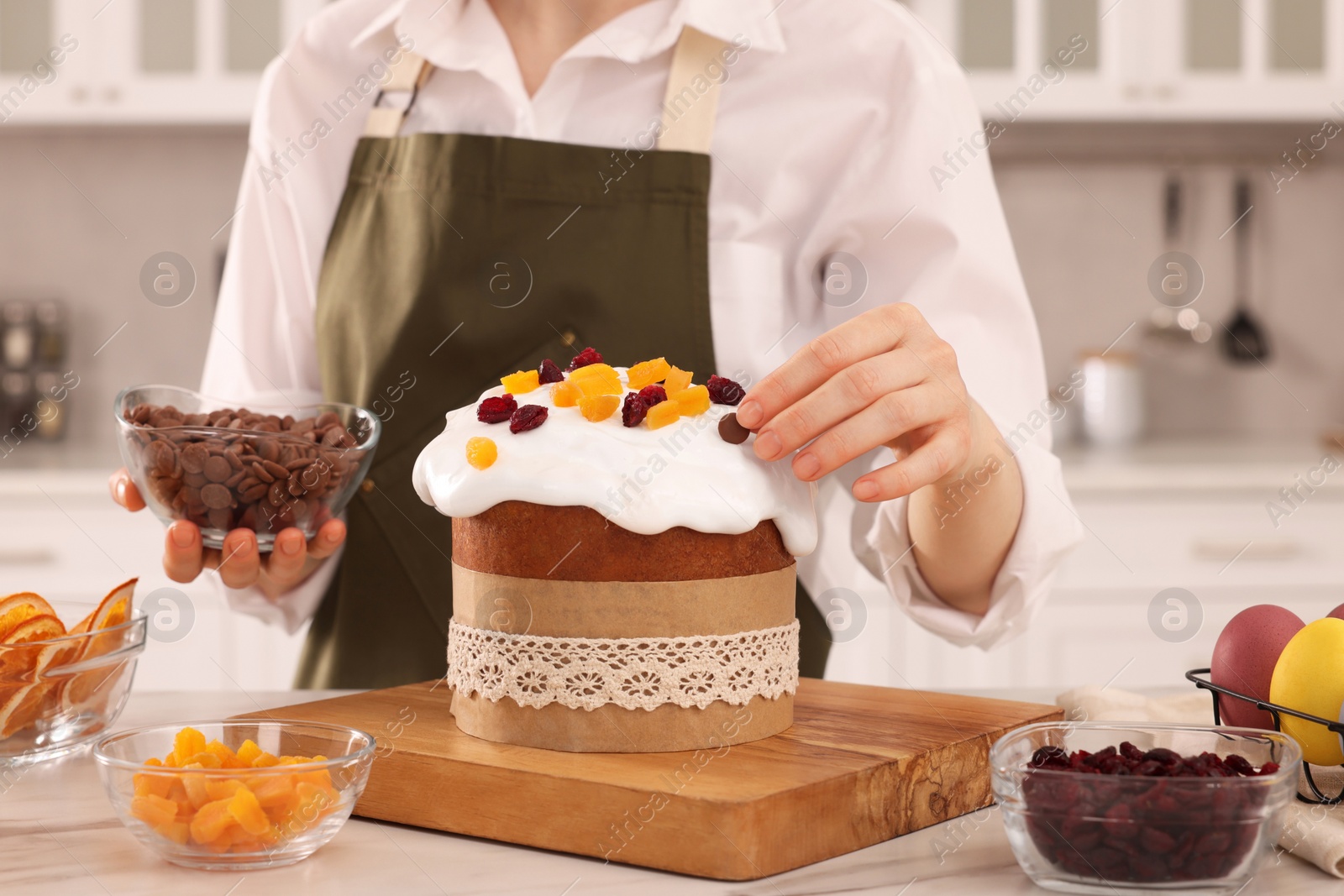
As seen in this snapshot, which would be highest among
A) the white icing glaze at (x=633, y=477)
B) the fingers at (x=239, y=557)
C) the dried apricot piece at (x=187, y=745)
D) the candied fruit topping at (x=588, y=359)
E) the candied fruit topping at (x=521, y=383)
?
the candied fruit topping at (x=588, y=359)

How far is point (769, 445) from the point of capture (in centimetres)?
76

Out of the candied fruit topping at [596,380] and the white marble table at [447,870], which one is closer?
the white marble table at [447,870]

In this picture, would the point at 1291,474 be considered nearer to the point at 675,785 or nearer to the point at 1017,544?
the point at 1017,544

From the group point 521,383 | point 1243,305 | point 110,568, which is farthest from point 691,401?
point 1243,305

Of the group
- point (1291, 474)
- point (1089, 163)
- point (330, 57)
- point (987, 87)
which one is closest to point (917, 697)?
point (330, 57)

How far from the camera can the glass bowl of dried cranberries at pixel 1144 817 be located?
569 mm

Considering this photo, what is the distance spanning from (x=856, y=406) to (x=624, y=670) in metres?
0.21

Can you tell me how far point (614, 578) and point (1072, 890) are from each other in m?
0.30

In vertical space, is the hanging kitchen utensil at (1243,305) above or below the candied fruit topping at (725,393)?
above

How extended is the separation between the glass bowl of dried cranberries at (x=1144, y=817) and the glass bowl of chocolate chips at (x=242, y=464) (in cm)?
55

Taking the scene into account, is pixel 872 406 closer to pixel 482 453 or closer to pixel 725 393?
pixel 725 393

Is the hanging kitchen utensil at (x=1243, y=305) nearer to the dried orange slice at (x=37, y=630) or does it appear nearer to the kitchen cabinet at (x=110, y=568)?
the kitchen cabinet at (x=110, y=568)

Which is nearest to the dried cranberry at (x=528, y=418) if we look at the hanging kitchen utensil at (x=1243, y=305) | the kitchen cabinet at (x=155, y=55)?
the kitchen cabinet at (x=155, y=55)

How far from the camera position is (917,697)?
35.4 inches
